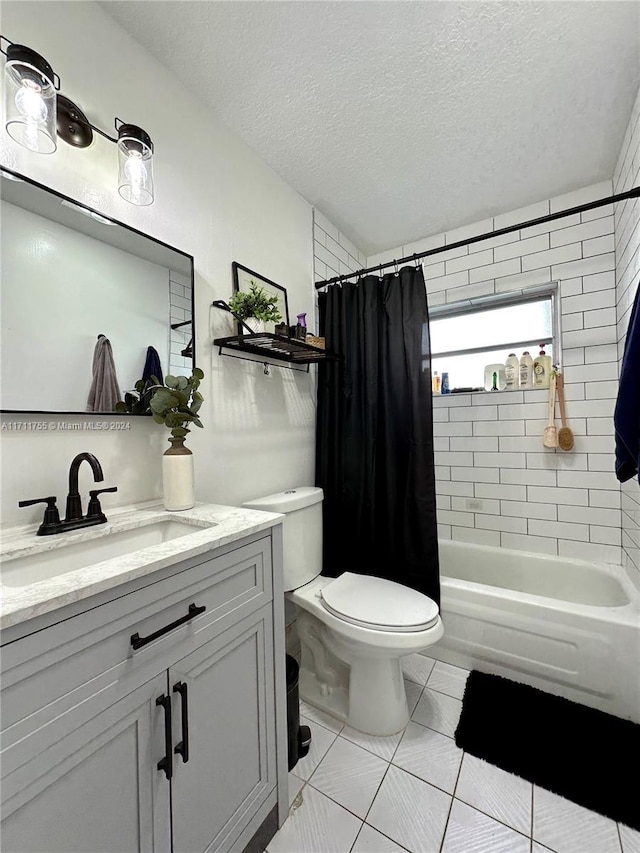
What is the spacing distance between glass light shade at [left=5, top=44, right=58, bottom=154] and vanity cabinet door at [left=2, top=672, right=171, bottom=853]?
4.20ft

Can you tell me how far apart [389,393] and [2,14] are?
1.77 m

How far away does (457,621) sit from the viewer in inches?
67.7

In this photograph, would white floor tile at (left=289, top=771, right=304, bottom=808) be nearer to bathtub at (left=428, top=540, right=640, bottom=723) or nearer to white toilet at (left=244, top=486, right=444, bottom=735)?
white toilet at (left=244, top=486, right=444, bottom=735)

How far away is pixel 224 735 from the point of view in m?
0.88

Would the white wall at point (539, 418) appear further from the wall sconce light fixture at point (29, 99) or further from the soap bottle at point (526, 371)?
the wall sconce light fixture at point (29, 99)

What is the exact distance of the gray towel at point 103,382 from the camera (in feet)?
3.52

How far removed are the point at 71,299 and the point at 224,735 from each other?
1259mm

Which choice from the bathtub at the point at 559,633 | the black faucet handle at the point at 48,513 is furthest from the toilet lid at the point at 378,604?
the black faucet handle at the point at 48,513

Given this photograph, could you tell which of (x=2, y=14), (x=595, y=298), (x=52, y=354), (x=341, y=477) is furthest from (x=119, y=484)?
(x=595, y=298)

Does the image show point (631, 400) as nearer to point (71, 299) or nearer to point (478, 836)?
point (478, 836)

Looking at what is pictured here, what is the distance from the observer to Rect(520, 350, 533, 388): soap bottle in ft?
7.00

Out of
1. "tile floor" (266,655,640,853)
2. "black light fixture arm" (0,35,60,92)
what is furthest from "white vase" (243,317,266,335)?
"tile floor" (266,655,640,853)

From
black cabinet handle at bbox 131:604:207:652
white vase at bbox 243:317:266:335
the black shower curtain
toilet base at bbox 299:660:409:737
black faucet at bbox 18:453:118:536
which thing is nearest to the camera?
black cabinet handle at bbox 131:604:207:652

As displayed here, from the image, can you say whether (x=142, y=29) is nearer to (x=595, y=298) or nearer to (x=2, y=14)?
(x=2, y=14)
